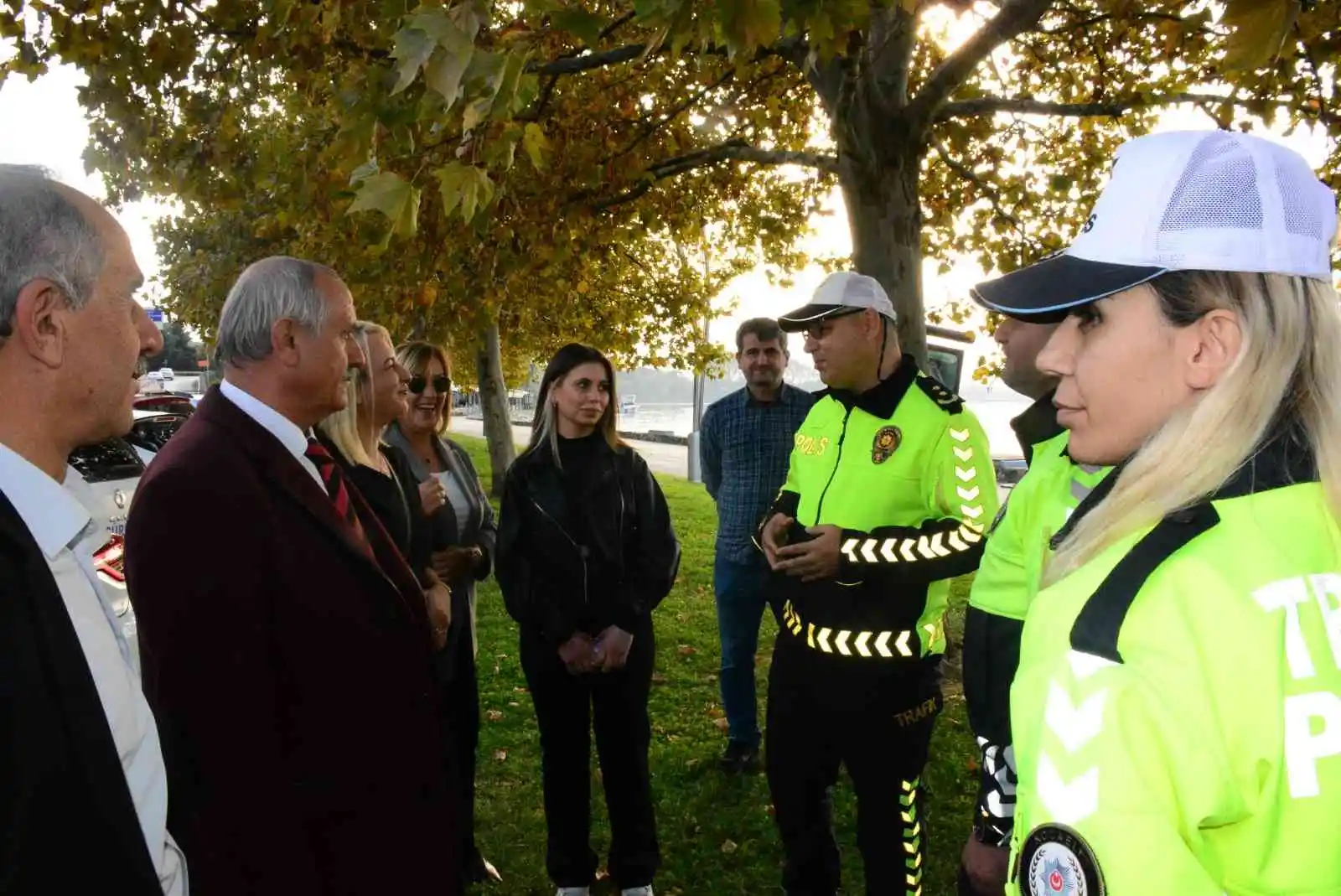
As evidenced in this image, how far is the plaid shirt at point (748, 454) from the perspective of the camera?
17.6 feet

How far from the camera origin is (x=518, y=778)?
5227 millimetres

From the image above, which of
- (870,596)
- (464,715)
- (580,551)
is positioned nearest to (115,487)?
(464,715)

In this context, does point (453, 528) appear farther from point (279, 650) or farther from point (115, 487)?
point (115, 487)

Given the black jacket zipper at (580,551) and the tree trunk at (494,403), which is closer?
the black jacket zipper at (580,551)

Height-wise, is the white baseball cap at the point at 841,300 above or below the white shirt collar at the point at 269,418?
above

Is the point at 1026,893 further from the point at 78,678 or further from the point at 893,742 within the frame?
the point at 893,742

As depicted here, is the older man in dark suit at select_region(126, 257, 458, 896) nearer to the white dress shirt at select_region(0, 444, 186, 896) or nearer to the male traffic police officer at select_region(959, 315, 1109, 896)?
the white dress shirt at select_region(0, 444, 186, 896)

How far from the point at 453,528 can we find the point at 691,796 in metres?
2.04

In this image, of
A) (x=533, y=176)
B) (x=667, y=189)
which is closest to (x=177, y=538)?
(x=533, y=176)

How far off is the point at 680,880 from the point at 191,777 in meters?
2.77

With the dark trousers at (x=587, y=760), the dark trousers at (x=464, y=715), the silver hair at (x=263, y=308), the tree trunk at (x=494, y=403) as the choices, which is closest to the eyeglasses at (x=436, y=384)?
the dark trousers at (x=464, y=715)

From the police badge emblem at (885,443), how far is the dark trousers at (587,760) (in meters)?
1.34

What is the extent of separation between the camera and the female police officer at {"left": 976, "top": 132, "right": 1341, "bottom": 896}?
958 millimetres

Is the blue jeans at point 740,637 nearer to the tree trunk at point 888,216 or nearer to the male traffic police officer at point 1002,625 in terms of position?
the tree trunk at point 888,216
